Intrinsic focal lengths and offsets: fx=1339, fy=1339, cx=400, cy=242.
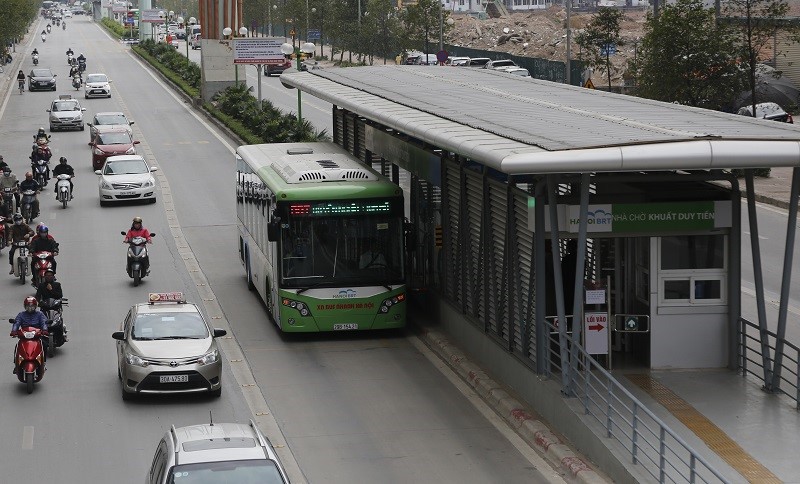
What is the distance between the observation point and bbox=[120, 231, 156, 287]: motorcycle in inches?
1093

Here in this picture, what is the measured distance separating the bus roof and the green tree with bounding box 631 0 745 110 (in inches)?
845

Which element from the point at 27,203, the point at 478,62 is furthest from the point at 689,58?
the point at 478,62

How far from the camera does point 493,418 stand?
17672 mm

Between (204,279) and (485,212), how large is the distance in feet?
34.8

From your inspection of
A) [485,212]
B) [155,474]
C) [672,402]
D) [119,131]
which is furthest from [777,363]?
[119,131]

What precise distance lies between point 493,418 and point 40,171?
92.6 feet

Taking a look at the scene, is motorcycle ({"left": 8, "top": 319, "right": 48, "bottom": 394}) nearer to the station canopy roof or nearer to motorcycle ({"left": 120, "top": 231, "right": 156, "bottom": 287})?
the station canopy roof

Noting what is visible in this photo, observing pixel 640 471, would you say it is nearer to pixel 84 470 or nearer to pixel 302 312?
pixel 84 470

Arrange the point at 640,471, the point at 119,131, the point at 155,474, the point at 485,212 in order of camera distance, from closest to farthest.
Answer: the point at 155,474
the point at 640,471
the point at 485,212
the point at 119,131

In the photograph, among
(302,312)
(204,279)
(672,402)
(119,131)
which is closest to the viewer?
(672,402)

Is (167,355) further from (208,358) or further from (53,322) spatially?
(53,322)

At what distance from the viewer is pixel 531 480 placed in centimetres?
1499

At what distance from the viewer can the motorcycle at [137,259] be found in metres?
27.8

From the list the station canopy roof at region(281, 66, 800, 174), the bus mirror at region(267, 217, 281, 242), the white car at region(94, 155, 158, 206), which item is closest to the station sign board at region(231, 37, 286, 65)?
the white car at region(94, 155, 158, 206)
